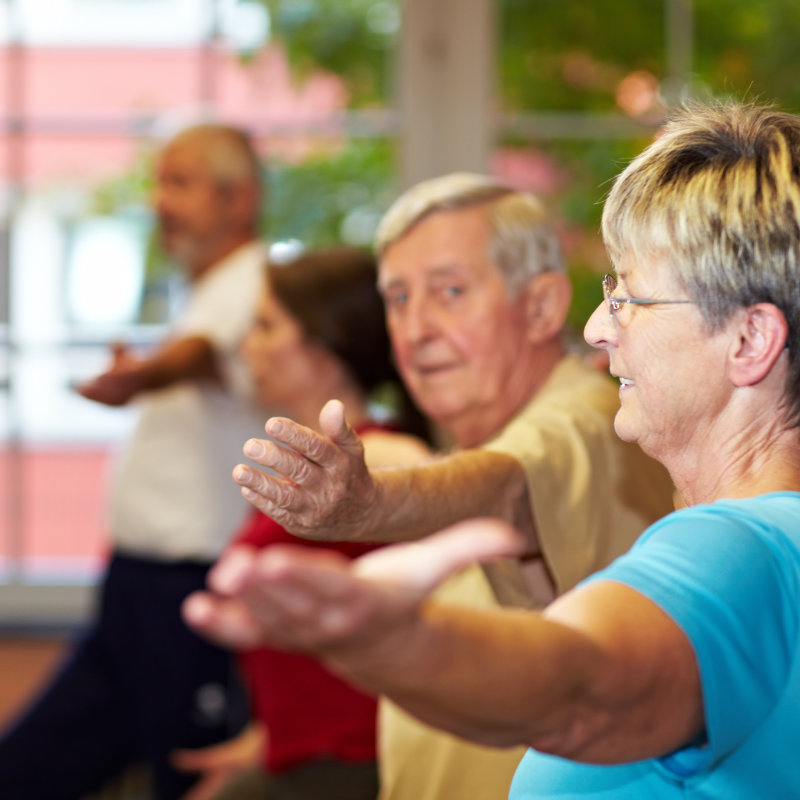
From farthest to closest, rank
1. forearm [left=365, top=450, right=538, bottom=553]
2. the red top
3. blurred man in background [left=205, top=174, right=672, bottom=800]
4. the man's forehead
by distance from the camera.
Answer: the red top
the man's forehead
blurred man in background [left=205, top=174, right=672, bottom=800]
forearm [left=365, top=450, right=538, bottom=553]

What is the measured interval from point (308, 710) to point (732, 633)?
138 cm

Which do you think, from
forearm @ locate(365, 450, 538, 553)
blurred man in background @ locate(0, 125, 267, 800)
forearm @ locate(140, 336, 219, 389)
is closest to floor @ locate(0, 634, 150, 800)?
blurred man in background @ locate(0, 125, 267, 800)

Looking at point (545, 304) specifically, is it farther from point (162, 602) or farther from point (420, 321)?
point (162, 602)

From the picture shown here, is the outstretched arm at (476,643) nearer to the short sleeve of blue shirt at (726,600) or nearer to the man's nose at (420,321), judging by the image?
the short sleeve of blue shirt at (726,600)

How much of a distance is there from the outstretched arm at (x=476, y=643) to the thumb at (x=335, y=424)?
356mm

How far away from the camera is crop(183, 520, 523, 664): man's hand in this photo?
0.55 meters

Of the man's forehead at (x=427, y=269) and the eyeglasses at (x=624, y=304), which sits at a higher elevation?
the man's forehead at (x=427, y=269)

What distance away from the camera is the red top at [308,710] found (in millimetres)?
1995

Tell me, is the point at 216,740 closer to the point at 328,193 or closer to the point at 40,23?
the point at 328,193

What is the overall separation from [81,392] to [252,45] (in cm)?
145

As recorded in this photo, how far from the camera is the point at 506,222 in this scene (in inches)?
65.3

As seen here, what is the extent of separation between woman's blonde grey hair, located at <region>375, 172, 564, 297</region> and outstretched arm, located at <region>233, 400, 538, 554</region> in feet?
1.33

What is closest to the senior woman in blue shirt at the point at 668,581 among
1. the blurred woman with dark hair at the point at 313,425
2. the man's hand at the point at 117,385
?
the blurred woman with dark hair at the point at 313,425

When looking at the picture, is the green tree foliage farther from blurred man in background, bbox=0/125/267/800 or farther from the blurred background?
blurred man in background, bbox=0/125/267/800
